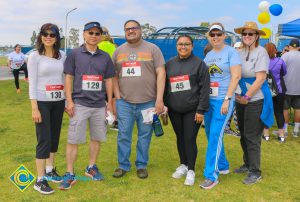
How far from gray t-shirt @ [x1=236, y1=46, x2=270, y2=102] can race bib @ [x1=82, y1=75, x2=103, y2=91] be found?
1565 mm

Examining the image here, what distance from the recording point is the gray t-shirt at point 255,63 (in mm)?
3564

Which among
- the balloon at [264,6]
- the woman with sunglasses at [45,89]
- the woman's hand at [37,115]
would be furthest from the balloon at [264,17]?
the woman's hand at [37,115]

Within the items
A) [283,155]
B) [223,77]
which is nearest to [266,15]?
[283,155]

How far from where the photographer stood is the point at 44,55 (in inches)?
131

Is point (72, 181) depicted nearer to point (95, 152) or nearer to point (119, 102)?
point (95, 152)

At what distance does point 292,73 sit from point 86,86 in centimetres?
440

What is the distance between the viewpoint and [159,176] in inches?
160

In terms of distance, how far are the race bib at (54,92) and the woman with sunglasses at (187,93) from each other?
3.84 ft

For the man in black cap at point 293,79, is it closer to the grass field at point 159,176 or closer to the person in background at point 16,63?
the grass field at point 159,176

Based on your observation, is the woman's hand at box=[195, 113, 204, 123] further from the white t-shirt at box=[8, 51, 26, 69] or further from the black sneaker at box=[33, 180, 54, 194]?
the white t-shirt at box=[8, 51, 26, 69]

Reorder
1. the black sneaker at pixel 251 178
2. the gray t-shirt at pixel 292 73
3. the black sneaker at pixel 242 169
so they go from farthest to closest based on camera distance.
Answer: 1. the gray t-shirt at pixel 292 73
2. the black sneaker at pixel 242 169
3. the black sneaker at pixel 251 178

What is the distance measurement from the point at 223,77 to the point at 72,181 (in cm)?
201

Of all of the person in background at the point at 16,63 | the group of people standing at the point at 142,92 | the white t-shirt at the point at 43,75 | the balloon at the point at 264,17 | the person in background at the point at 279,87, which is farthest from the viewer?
the person in background at the point at 16,63

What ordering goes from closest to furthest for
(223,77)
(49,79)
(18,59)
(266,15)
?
(49,79) < (223,77) < (266,15) < (18,59)
